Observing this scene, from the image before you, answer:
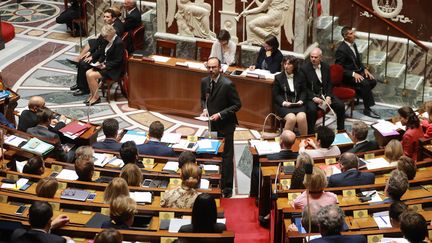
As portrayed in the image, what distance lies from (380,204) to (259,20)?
541 cm

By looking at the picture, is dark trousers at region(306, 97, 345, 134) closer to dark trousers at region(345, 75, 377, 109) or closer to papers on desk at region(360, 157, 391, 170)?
dark trousers at region(345, 75, 377, 109)

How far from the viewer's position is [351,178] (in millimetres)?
8156

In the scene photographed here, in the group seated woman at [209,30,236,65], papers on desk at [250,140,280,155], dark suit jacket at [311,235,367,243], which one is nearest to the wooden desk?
seated woman at [209,30,236,65]

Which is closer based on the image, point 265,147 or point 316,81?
point 265,147

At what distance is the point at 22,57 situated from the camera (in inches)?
572

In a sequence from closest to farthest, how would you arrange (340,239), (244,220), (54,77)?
(340,239)
(244,220)
(54,77)

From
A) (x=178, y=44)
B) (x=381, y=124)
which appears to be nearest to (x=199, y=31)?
(x=178, y=44)

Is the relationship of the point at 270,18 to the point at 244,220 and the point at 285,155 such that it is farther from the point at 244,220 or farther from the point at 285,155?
the point at 244,220

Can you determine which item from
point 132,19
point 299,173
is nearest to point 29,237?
point 299,173

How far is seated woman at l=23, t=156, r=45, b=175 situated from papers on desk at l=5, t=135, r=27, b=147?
0.81m

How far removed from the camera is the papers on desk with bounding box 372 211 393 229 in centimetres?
730

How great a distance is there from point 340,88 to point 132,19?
3.76 m

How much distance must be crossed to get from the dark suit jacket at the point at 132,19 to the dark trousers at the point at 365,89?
3.73 metres

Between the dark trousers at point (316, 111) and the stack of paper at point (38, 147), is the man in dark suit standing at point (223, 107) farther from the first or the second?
the stack of paper at point (38, 147)
